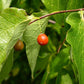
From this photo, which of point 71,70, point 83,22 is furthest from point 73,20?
point 71,70

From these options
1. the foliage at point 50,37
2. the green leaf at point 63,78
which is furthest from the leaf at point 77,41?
the green leaf at point 63,78

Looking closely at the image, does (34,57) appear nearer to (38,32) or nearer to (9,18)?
(38,32)

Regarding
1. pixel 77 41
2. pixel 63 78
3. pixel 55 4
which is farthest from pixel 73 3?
pixel 63 78

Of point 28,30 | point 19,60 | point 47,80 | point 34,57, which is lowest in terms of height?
point 19,60

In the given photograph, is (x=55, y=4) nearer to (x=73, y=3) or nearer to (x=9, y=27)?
(x=73, y=3)

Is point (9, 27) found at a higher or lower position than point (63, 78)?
higher

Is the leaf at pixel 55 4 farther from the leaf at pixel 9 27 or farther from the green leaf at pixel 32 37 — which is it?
the leaf at pixel 9 27
